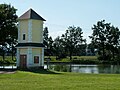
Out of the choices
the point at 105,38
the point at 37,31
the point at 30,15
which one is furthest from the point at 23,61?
the point at 105,38

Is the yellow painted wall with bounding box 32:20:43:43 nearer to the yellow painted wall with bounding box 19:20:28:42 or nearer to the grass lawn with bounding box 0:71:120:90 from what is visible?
the yellow painted wall with bounding box 19:20:28:42

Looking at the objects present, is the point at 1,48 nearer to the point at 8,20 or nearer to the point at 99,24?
the point at 8,20

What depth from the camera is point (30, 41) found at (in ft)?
153

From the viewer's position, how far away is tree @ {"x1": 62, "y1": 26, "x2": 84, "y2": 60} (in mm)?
111500

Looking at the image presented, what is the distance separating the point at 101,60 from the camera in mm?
94000

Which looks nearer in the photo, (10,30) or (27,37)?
(27,37)

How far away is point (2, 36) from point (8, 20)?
3.29 m

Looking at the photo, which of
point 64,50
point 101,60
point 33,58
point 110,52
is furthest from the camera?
point 64,50

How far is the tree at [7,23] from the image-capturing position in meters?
55.6

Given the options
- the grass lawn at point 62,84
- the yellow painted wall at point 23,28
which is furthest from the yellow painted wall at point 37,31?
the grass lawn at point 62,84

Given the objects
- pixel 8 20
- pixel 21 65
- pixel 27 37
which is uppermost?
pixel 8 20

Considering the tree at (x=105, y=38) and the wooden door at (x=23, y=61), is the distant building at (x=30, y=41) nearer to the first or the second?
the wooden door at (x=23, y=61)

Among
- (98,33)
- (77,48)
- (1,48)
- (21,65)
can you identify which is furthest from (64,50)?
(21,65)

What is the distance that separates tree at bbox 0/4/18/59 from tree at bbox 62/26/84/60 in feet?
176
